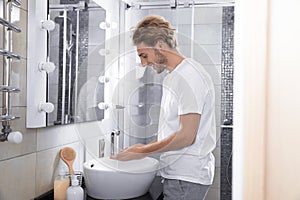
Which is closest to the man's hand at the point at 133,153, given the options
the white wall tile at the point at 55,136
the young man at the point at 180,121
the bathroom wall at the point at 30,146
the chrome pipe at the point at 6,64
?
the young man at the point at 180,121

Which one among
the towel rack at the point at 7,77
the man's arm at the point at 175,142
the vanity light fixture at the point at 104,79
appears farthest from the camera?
the vanity light fixture at the point at 104,79

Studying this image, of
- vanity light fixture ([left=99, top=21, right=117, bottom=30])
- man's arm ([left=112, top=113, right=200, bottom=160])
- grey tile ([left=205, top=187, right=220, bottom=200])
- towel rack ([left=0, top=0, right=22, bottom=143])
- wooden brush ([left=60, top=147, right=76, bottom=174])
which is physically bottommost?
grey tile ([left=205, top=187, right=220, bottom=200])

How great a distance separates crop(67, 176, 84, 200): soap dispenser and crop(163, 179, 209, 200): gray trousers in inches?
12.3

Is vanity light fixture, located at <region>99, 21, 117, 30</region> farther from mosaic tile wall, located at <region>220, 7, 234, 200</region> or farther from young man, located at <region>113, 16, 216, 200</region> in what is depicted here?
mosaic tile wall, located at <region>220, 7, 234, 200</region>

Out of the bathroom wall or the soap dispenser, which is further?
the soap dispenser

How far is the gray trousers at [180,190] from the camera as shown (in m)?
1.42

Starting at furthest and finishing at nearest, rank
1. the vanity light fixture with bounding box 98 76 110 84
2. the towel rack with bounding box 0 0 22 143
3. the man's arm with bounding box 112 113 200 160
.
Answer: the vanity light fixture with bounding box 98 76 110 84
the man's arm with bounding box 112 113 200 160
the towel rack with bounding box 0 0 22 143

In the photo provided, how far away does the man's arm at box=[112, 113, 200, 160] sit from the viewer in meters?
1.39

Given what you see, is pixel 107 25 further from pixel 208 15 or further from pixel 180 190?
pixel 180 190

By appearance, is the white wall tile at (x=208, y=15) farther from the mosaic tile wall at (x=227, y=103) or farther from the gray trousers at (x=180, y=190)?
the gray trousers at (x=180, y=190)

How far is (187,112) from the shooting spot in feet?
4.56

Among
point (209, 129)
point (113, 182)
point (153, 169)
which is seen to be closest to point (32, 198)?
point (113, 182)

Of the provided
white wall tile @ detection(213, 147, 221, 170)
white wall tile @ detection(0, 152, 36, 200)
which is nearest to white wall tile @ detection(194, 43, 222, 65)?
white wall tile @ detection(213, 147, 221, 170)

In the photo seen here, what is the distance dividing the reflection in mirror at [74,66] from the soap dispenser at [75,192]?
9.7 inches
